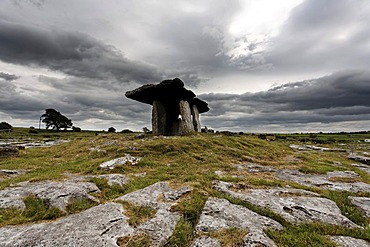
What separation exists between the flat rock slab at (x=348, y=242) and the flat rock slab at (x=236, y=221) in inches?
54.9

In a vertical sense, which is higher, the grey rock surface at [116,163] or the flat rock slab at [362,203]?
the grey rock surface at [116,163]

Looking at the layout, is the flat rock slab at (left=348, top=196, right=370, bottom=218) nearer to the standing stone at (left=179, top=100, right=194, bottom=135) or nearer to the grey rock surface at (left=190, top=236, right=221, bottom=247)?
the grey rock surface at (left=190, top=236, right=221, bottom=247)

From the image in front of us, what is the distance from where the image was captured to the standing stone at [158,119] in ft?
111

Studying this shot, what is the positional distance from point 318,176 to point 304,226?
982 cm

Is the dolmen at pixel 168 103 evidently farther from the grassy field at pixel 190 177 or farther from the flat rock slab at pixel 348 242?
the flat rock slab at pixel 348 242

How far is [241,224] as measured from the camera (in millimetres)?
7199

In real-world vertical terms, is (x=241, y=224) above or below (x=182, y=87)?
below

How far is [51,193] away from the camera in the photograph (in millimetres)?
9102

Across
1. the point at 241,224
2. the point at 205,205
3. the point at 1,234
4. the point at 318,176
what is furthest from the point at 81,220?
the point at 318,176

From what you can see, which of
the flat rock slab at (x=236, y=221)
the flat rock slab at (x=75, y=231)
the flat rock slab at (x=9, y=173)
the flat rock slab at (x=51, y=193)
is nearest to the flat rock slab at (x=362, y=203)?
the flat rock slab at (x=236, y=221)

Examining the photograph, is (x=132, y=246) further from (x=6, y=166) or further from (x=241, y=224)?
(x=6, y=166)

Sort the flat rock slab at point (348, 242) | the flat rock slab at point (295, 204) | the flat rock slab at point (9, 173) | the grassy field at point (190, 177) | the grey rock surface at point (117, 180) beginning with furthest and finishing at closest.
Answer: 1. the flat rock slab at point (9, 173)
2. the grey rock surface at point (117, 180)
3. the flat rock slab at point (295, 204)
4. the grassy field at point (190, 177)
5. the flat rock slab at point (348, 242)

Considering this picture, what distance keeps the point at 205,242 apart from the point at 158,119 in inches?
1112

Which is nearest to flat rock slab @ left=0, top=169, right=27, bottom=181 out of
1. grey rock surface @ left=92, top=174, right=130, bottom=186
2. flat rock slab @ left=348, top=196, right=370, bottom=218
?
grey rock surface @ left=92, top=174, right=130, bottom=186
